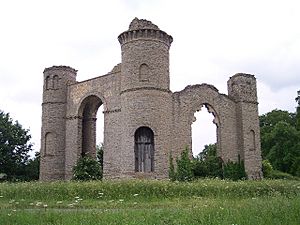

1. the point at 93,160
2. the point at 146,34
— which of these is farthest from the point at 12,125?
the point at 146,34

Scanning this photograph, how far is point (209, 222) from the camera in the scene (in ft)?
28.6

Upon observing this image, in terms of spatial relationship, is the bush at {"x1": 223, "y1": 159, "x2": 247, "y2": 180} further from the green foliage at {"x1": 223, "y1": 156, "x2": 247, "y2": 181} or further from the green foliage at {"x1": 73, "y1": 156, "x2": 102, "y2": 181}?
the green foliage at {"x1": 73, "y1": 156, "x2": 102, "y2": 181}

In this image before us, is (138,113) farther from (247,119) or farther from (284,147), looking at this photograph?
(284,147)

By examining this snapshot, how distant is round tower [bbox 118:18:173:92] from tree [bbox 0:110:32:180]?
14.9 meters

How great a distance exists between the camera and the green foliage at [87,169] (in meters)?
32.2

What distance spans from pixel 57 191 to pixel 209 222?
11.2m

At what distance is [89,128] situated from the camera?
3562 centimetres

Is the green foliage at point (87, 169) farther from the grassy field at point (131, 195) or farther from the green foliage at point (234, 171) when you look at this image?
the grassy field at point (131, 195)

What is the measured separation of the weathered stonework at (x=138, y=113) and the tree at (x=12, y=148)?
591 centimetres

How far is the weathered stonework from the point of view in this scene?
2881 cm

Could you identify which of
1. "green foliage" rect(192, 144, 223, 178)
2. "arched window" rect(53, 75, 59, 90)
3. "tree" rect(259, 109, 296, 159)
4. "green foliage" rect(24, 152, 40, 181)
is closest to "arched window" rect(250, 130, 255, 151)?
"green foliage" rect(192, 144, 223, 178)

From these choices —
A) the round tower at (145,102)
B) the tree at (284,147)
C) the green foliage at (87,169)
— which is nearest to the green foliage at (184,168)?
the round tower at (145,102)

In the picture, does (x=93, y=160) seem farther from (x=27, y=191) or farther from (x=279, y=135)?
(x=279, y=135)

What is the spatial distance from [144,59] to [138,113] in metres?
3.58
